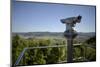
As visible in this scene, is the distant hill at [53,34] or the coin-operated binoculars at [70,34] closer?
the distant hill at [53,34]

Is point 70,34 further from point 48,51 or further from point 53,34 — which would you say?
point 48,51

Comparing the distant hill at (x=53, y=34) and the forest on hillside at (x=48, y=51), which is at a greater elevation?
the distant hill at (x=53, y=34)

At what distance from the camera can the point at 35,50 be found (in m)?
2.41

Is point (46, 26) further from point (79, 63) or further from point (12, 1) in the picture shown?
point (79, 63)

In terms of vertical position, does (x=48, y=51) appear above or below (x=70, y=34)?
below

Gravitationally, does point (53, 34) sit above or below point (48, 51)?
above

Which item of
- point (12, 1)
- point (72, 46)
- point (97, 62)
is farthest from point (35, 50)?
point (97, 62)

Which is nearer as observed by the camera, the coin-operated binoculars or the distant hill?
the distant hill

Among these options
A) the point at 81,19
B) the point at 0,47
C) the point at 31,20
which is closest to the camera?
the point at 0,47

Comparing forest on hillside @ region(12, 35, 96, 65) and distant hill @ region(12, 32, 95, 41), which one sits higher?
distant hill @ region(12, 32, 95, 41)

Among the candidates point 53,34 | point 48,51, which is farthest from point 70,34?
point 48,51

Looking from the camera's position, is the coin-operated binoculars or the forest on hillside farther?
the coin-operated binoculars

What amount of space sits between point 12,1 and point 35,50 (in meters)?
0.73

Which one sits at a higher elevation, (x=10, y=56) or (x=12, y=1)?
(x=12, y=1)
